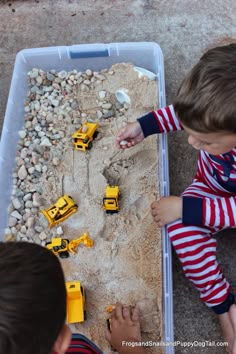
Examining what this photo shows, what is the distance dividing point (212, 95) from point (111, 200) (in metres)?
0.43

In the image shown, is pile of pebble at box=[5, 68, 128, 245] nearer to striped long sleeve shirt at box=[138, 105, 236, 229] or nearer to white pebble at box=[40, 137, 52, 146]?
white pebble at box=[40, 137, 52, 146]

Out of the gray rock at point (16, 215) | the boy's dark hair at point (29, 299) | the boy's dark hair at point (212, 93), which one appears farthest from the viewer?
the gray rock at point (16, 215)

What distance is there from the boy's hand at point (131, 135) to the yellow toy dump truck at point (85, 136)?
0.34 ft

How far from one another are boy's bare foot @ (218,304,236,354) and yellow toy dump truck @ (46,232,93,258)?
37 cm

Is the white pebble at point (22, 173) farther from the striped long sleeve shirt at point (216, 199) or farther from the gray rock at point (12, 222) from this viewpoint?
the striped long sleeve shirt at point (216, 199)

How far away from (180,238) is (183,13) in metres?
0.96

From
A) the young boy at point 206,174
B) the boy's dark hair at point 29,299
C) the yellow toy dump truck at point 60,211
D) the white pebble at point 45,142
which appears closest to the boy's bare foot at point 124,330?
the young boy at point 206,174

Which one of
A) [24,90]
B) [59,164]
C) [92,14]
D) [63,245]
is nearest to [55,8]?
[92,14]

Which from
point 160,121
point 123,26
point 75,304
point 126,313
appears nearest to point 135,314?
point 126,313

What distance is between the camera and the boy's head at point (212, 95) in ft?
2.91

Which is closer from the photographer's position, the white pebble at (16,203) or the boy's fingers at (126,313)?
the boy's fingers at (126,313)

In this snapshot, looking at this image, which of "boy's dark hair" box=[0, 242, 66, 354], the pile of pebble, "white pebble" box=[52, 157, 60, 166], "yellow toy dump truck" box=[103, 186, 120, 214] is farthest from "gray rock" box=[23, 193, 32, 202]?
"boy's dark hair" box=[0, 242, 66, 354]

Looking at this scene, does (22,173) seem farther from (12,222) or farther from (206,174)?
(206,174)

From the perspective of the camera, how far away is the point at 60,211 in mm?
1217
